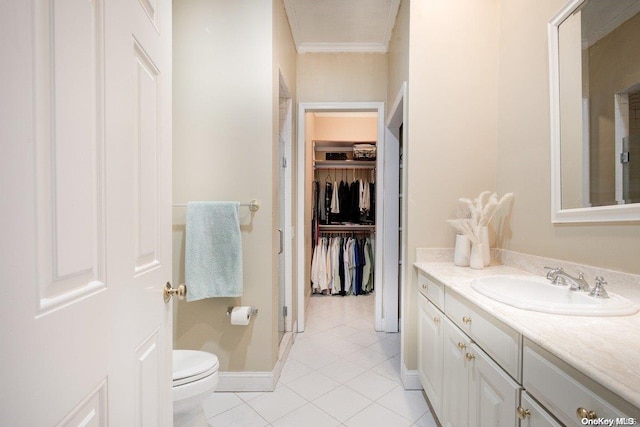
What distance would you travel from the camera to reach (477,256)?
1.75 metres

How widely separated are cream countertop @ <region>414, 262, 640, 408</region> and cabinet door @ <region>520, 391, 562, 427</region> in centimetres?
19

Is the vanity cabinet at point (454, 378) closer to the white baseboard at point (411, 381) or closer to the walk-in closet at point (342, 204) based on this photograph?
the white baseboard at point (411, 381)

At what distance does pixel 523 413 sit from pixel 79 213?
3.93 ft

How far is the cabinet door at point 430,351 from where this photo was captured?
154 cm

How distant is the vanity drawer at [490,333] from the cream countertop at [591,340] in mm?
51

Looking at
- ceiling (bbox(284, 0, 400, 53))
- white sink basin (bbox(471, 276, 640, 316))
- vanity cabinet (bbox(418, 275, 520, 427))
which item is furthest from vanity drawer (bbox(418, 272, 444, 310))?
ceiling (bbox(284, 0, 400, 53))

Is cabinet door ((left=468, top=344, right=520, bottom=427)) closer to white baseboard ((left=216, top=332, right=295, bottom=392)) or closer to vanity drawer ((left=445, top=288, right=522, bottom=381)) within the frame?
vanity drawer ((left=445, top=288, right=522, bottom=381))

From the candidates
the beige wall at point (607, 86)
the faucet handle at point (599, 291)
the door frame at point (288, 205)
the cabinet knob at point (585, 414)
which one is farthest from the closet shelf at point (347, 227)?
the cabinet knob at point (585, 414)

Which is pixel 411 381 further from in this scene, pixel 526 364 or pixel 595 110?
pixel 595 110

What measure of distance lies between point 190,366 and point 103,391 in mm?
949

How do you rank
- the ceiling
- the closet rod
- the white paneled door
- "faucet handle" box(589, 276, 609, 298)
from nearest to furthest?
the white paneled door < "faucet handle" box(589, 276, 609, 298) < the closet rod < the ceiling

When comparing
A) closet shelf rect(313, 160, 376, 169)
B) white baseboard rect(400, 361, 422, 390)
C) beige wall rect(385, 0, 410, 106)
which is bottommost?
white baseboard rect(400, 361, 422, 390)

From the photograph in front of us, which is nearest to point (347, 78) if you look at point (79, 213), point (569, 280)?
point (569, 280)

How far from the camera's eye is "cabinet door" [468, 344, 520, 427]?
91 centimetres
